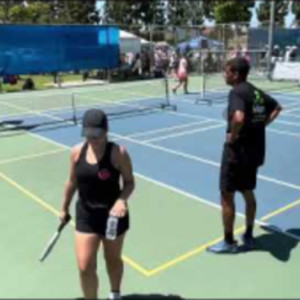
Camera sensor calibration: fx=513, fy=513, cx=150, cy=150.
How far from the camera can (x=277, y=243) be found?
21.4 ft

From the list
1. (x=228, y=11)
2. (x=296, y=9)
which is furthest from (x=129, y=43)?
(x=296, y=9)

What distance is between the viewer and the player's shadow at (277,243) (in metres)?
6.22

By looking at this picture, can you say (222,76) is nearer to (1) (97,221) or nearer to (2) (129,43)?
(2) (129,43)

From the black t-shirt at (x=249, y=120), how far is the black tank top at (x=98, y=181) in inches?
75.2

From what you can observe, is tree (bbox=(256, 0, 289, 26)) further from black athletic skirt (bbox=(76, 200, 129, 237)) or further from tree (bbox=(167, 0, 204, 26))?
black athletic skirt (bbox=(76, 200, 129, 237))

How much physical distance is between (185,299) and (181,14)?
69.8 m

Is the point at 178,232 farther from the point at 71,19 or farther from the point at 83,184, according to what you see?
the point at 71,19

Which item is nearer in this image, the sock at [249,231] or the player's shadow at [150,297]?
the player's shadow at [150,297]

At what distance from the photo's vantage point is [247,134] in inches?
225

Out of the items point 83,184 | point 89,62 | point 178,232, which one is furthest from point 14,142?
point 89,62

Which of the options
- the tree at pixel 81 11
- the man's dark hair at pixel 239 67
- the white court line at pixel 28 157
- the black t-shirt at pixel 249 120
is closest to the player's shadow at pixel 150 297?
the black t-shirt at pixel 249 120

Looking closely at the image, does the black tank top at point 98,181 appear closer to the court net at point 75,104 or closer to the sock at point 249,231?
the sock at point 249,231

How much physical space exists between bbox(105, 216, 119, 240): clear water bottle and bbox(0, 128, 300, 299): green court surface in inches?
50.9

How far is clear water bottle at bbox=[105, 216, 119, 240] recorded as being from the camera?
13.6 ft
